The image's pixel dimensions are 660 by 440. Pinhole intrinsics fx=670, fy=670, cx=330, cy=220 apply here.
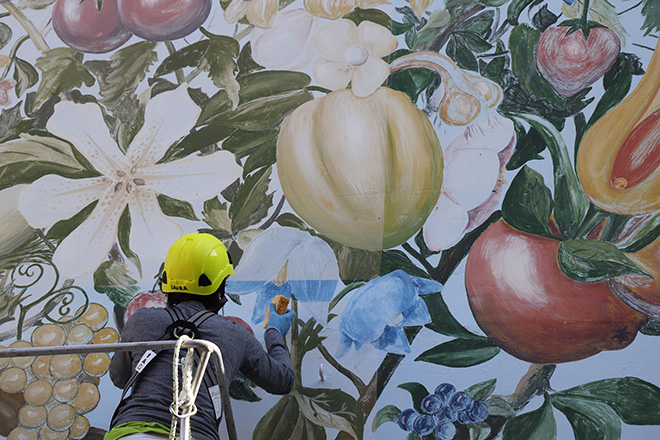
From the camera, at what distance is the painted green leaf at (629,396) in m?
2.08

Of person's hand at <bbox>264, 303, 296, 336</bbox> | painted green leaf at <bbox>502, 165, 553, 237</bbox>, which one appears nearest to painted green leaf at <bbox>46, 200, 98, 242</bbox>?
person's hand at <bbox>264, 303, 296, 336</bbox>

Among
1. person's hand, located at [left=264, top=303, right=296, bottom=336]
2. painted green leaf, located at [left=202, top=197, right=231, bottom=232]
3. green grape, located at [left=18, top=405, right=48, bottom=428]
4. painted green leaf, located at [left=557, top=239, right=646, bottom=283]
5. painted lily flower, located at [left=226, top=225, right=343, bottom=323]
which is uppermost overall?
painted green leaf, located at [left=557, top=239, right=646, bottom=283]

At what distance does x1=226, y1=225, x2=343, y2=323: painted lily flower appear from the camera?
7.38 feet

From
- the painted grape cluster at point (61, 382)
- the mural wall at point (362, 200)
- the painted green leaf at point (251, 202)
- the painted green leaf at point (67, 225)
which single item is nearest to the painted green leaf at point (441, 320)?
the mural wall at point (362, 200)

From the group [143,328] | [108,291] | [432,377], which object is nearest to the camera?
[143,328]

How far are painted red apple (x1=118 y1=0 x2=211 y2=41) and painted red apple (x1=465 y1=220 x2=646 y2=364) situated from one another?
4.17 feet

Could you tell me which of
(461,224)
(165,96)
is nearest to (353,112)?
(461,224)

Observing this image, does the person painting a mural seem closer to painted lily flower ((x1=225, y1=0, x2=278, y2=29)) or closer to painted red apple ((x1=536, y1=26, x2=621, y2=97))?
painted lily flower ((x1=225, y1=0, x2=278, y2=29))

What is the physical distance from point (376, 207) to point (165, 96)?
857 mm

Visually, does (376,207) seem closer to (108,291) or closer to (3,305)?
(108,291)

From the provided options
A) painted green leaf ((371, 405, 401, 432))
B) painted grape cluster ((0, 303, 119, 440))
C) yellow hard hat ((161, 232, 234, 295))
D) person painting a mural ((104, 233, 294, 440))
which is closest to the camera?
person painting a mural ((104, 233, 294, 440))

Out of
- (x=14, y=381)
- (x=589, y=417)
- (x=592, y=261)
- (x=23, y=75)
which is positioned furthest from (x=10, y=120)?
(x=589, y=417)

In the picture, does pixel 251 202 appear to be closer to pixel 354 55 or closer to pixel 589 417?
pixel 354 55

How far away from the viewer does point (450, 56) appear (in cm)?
227
